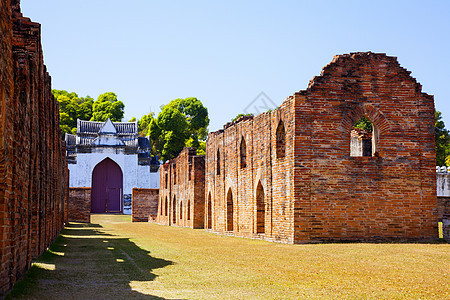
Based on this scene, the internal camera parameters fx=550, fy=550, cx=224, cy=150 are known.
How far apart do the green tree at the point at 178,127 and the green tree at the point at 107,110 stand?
6461 mm

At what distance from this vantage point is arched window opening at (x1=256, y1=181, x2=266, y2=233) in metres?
18.1

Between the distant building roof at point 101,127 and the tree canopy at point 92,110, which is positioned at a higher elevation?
the tree canopy at point 92,110

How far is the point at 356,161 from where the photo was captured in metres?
15.2

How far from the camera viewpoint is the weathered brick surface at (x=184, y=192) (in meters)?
28.1

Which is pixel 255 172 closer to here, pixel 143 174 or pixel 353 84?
pixel 353 84

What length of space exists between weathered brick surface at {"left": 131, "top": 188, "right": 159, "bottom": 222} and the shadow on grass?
1014 inches

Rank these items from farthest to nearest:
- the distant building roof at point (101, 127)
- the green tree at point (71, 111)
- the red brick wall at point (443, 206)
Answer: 1. the green tree at point (71, 111)
2. the distant building roof at point (101, 127)
3. the red brick wall at point (443, 206)

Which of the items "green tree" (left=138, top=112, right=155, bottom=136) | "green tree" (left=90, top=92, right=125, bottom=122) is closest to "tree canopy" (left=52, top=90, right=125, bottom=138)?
"green tree" (left=90, top=92, right=125, bottom=122)

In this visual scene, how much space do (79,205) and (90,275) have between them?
980 inches

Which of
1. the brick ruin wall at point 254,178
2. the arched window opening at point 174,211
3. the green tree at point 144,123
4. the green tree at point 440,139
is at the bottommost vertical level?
the arched window opening at point 174,211

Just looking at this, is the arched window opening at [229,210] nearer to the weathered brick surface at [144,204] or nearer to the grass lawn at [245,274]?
the grass lawn at [245,274]

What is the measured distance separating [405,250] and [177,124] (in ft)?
155

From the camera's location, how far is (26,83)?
802 cm

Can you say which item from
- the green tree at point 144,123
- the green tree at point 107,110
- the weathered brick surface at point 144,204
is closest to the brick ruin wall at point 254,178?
the weathered brick surface at point 144,204
